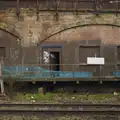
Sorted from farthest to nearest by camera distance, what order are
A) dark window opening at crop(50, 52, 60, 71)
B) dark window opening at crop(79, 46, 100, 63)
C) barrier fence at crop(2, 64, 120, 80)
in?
dark window opening at crop(50, 52, 60, 71) → dark window opening at crop(79, 46, 100, 63) → barrier fence at crop(2, 64, 120, 80)

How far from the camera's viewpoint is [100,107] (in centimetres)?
1447

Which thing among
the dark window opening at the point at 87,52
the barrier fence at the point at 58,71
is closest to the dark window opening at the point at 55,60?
the barrier fence at the point at 58,71

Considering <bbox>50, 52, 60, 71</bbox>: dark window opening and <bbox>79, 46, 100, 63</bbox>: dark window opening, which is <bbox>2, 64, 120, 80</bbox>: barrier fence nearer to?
<bbox>50, 52, 60, 71</bbox>: dark window opening

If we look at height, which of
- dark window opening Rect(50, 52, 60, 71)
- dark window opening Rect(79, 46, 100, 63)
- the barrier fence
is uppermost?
dark window opening Rect(79, 46, 100, 63)

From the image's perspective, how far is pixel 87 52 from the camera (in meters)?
24.0

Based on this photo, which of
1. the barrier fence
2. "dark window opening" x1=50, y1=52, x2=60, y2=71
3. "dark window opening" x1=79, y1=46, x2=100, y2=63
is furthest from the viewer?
"dark window opening" x1=50, y1=52, x2=60, y2=71

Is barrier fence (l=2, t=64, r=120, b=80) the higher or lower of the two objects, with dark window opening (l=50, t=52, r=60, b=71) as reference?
lower

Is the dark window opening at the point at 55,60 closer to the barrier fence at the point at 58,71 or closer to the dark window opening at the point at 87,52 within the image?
the barrier fence at the point at 58,71

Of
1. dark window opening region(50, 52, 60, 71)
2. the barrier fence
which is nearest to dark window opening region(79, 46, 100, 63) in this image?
the barrier fence

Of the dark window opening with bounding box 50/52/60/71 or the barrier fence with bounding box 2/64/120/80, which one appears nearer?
the barrier fence with bounding box 2/64/120/80

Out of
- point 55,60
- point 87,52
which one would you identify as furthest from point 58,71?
point 87,52

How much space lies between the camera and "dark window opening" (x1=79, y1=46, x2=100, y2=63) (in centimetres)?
2397

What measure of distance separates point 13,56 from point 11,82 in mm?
3613

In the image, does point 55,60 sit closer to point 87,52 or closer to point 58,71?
point 58,71
